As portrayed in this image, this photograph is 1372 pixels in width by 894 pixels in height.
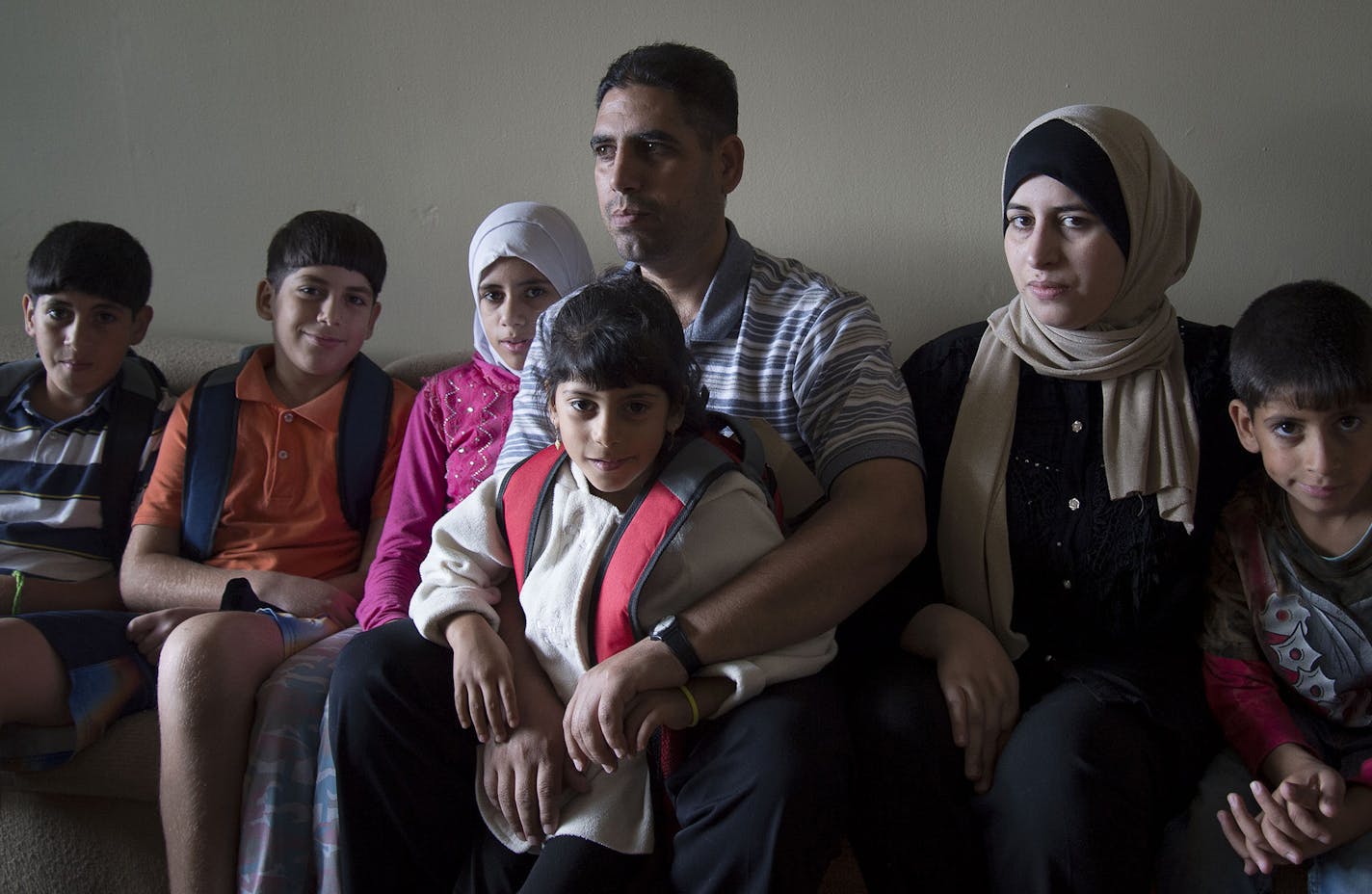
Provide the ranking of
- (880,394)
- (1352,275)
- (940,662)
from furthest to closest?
(1352,275)
(880,394)
(940,662)

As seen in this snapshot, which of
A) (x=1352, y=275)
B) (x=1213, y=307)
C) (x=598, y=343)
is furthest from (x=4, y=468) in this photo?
(x=1352, y=275)

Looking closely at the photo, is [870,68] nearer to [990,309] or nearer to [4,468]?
[990,309]

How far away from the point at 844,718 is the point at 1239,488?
2.26ft

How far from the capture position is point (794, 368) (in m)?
1.60

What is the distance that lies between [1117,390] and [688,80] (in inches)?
32.6

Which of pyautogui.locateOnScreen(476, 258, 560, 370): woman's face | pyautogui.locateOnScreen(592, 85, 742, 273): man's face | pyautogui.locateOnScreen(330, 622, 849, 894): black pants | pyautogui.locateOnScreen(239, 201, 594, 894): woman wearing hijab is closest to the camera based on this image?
pyautogui.locateOnScreen(330, 622, 849, 894): black pants

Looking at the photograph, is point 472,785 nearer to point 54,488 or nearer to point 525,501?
point 525,501

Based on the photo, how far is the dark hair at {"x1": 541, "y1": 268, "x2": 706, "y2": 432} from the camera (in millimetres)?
1289

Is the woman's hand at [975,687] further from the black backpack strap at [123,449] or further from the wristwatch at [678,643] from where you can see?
the black backpack strap at [123,449]

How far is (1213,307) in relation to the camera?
76.0 inches

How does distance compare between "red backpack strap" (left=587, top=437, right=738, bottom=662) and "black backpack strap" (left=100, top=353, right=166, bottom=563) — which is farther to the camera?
"black backpack strap" (left=100, top=353, right=166, bottom=563)

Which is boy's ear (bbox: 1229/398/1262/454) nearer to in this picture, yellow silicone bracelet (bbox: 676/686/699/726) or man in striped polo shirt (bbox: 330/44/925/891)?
man in striped polo shirt (bbox: 330/44/925/891)

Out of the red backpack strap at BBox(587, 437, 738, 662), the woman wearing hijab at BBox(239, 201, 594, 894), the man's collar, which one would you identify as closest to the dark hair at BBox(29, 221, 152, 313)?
the woman wearing hijab at BBox(239, 201, 594, 894)

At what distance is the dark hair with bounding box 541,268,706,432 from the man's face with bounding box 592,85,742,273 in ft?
0.81
